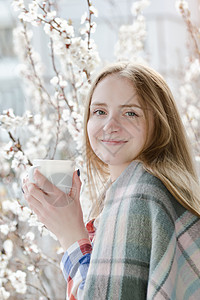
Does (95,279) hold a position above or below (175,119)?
below

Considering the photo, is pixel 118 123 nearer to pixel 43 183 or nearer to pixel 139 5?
pixel 43 183

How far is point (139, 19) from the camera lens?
1.97 metres

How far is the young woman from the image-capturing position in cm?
73

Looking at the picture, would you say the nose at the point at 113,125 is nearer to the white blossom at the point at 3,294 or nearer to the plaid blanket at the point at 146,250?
the plaid blanket at the point at 146,250

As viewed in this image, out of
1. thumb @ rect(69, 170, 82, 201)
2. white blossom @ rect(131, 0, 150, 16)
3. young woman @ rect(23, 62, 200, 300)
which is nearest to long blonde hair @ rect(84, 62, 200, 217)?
young woman @ rect(23, 62, 200, 300)

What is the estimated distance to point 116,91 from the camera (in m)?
0.88

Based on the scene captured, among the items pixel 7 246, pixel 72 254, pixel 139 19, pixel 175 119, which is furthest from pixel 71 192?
pixel 139 19

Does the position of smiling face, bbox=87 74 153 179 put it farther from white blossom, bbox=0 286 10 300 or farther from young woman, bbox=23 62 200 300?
white blossom, bbox=0 286 10 300

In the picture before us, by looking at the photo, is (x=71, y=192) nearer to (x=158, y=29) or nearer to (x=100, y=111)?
(x=100, y=111)

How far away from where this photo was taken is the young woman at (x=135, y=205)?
733 millimetres

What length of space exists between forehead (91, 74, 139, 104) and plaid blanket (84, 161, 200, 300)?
17 cm

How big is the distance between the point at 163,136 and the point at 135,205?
0.21m

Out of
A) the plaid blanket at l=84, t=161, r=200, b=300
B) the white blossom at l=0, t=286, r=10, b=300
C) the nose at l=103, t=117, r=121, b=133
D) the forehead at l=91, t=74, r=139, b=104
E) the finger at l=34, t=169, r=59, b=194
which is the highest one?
the forehead at l=91, t=74, r=139, b=104

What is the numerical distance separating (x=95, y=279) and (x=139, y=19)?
57.4 inches
